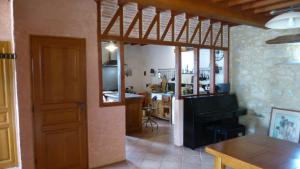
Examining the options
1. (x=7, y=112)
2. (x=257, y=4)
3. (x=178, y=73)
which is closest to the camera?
(x=257, y=4)

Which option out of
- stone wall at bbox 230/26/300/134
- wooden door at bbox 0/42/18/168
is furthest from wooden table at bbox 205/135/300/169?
wooden door at bbox 0/42/18/168

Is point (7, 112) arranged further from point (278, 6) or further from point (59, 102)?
point (278, 6)

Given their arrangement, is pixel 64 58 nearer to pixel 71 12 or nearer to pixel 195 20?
pixel 71 12

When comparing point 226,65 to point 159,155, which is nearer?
point 159,155

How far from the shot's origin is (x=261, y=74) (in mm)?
4793

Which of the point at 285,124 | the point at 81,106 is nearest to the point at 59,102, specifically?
the point at 81,106

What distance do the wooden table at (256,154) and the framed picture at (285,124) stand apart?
205 centimetres

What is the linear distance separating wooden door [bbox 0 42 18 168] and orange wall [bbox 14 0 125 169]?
0.76 meters

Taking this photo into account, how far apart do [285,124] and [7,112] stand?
16.1ft

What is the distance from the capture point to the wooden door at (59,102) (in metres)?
3.08

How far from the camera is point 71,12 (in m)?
3.30

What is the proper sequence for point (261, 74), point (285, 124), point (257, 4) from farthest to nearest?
1. point (261, 74)
2. point (285, 124)
3. point (257, 4)

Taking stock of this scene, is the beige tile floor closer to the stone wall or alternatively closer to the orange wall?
the orange wall

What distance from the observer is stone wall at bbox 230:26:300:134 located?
14.3 feet
